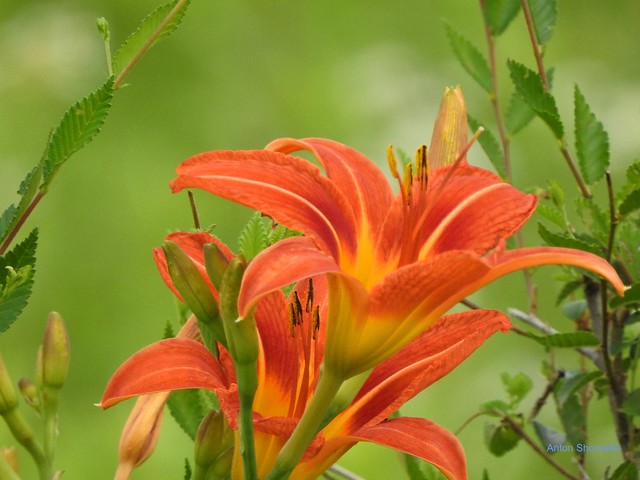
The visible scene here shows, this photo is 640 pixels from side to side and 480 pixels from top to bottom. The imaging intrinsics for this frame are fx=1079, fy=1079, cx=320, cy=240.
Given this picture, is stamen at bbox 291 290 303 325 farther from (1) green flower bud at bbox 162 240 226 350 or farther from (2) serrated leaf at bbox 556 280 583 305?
(2) serrated leaf at bbox 556 280 583 305

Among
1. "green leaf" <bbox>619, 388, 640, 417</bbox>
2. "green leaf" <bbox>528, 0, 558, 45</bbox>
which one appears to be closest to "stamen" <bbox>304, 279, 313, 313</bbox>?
"green leaf" <bbox>619, 388, 640, 417</bbox>

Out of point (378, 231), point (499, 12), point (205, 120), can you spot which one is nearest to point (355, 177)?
point (378, 231)

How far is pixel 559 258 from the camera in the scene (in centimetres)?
42

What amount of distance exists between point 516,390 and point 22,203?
439 millimetres

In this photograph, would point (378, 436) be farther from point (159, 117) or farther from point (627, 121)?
point (159, 117)

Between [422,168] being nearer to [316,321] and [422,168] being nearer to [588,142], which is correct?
[316,321]

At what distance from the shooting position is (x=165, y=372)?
0.44m

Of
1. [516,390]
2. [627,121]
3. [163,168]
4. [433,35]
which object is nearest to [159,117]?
[163,168]

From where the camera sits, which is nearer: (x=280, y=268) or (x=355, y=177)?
(x=280, y=268)

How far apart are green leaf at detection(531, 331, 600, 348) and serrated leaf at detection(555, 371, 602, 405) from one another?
1.1 inches

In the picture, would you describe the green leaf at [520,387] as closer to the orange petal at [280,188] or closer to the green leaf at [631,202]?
the green leaf at [631,202]

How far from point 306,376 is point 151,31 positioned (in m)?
0.17

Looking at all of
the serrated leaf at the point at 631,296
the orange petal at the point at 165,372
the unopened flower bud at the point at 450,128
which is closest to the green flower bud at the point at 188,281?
the orange petal at the point at 165,372

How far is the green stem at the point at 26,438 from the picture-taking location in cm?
47
